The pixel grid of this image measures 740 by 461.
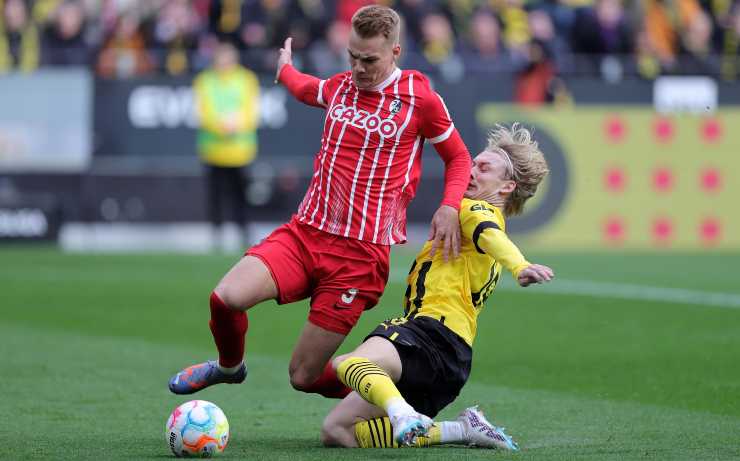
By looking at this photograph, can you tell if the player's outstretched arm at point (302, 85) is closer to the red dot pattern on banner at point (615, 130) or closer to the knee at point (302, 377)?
the knee at point (302, 377)

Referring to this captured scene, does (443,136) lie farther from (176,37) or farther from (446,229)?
(176,37)

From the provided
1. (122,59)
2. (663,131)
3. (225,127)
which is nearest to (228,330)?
(225,127)

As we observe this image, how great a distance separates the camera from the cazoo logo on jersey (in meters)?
6.31

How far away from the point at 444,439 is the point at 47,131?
1242cm

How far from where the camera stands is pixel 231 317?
6.18 meters

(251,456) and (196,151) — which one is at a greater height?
(251,456)

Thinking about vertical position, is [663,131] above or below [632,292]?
above

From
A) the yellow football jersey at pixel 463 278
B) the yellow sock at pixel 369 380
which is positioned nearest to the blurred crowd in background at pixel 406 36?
the yellow football jersey at pixel 463 278

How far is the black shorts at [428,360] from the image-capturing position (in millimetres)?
5828

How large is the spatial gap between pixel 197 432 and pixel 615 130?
44.0ft

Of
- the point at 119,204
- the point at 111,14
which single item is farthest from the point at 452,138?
the point at 111,14

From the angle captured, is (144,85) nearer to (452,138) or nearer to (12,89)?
(12,89)

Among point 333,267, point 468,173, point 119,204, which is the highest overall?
point 468,173

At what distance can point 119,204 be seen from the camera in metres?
17.5
